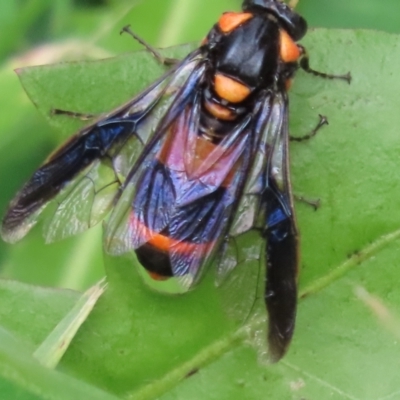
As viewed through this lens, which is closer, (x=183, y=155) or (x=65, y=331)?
(x=65, y=331)

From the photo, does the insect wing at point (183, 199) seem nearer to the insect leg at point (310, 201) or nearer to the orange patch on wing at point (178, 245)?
the orange patch on wing at point (178, 245)

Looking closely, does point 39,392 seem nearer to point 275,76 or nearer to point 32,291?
point 32,291

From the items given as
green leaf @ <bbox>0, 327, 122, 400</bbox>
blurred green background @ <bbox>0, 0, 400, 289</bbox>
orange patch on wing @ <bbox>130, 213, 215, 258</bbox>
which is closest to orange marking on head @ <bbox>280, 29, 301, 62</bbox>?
orange patch on wing @ <bbox>130, 213, 215, 258</bbox>

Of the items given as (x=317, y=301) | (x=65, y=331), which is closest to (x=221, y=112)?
(x=317, y=301)

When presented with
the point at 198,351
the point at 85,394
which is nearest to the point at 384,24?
the point at 198,351

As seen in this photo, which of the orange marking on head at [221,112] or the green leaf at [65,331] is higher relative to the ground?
the orange marking on head at [221,112]

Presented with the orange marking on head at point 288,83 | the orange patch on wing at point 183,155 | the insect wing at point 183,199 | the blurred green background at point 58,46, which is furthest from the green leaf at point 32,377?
the blurred green background at point 58,46

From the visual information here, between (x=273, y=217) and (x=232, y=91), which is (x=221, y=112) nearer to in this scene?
(x=232, y=91)

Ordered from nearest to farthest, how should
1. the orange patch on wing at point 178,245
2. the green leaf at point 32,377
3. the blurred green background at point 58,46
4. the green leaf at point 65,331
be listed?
the green leaf at point 32,377 < the green leaf at point 65,331 < the orange patch on wing at point 178,245 < the blurred green background at point 58,46
